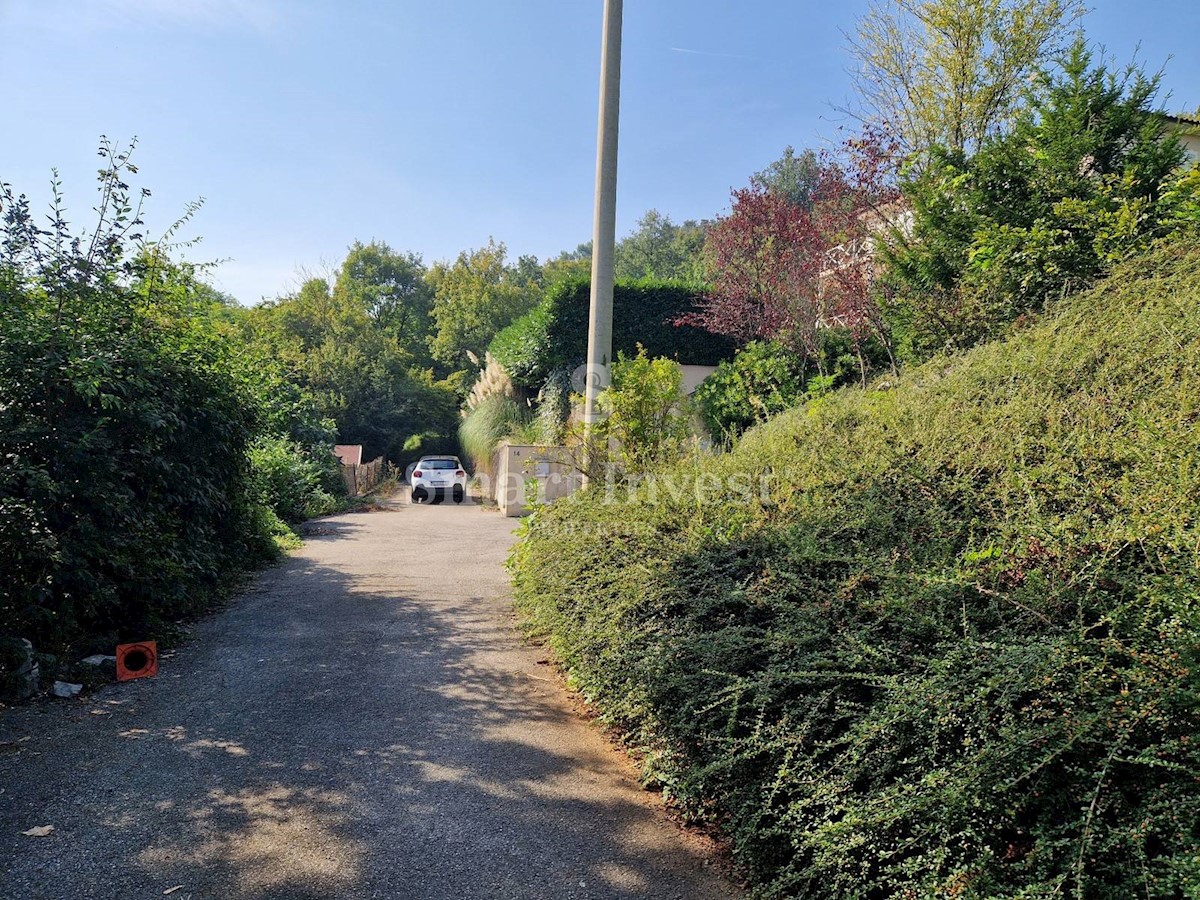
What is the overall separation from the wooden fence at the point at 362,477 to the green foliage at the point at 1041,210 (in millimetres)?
16078

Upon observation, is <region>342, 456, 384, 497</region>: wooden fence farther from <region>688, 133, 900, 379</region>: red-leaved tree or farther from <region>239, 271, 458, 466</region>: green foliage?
<region>688, 133, 900, 379</region>: red-leaved tree

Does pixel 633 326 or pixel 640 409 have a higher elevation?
pixel 633 326

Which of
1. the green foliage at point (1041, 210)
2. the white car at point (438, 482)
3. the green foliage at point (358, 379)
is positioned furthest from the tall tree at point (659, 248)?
the green foliage at point (1041, 210)

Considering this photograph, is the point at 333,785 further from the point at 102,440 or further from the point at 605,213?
the point at 605,213

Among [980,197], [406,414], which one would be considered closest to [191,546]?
[980,197]

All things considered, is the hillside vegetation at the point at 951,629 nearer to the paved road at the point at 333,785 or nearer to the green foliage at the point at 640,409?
the paved road at the point at 333,785

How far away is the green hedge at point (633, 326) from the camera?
17.8m

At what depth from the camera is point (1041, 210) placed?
646 centimetres

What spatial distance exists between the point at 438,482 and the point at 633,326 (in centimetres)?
729

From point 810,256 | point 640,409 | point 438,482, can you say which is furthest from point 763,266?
point 438,482

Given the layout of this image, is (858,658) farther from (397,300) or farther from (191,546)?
(397,300)

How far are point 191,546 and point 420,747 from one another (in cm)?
406

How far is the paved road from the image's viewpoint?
2.79 m

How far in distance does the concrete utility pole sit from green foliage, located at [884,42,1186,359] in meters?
2.97
